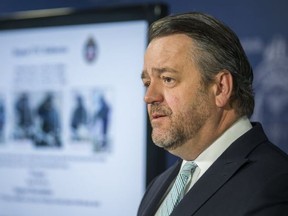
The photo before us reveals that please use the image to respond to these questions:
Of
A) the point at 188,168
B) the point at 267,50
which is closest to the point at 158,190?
→ the point at 188,168

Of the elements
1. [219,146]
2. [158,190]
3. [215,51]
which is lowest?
[158,190]

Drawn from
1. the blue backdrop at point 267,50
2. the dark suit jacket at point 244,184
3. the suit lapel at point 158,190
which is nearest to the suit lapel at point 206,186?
the dark suit jacket at point 244,184

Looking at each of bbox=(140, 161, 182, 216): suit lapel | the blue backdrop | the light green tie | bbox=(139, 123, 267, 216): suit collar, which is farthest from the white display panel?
bbox=(139, 123, 267, 216): suit collar

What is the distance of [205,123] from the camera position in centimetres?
168

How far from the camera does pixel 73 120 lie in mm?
2621

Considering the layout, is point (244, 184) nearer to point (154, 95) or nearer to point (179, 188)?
point (179, 188)

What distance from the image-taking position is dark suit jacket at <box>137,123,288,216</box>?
1.39 meters

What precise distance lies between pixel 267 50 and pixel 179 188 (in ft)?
3.12

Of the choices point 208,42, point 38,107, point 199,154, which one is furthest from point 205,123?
point 38,107

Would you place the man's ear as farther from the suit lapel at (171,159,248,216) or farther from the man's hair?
the suit lapel at (171,159,248,216)

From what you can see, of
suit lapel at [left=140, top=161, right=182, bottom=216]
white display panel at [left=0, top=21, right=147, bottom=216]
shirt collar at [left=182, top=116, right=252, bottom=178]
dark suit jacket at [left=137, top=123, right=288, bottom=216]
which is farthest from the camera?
white display panel at [left=0, top=21, right=147, bottom=216]

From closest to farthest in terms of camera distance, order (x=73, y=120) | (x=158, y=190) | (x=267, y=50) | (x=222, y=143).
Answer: (x=222, y=143) < (x=158, y=190) < (x=267, y=50) < (x=73, y=120)

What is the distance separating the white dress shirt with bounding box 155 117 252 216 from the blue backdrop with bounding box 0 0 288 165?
0.74 metres

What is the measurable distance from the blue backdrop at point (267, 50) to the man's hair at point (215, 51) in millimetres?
696
